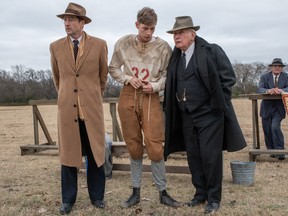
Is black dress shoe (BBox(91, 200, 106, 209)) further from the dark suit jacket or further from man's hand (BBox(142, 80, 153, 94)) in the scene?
the dark suit jacket

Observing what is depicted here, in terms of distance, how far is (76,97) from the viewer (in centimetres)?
428

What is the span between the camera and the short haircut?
13.9 feet

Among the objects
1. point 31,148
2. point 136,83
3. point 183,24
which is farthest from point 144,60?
point 31,148

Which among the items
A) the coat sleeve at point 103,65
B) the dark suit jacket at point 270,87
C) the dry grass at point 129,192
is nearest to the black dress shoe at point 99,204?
the dry grass at point 129,192

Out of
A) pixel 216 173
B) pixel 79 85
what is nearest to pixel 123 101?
pixel 79 85

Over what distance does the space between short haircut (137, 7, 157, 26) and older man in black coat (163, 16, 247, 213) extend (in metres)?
0.22

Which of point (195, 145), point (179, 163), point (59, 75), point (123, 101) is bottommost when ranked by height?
point (179, 163)

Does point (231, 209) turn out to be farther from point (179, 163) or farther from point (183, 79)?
point (179, 163)

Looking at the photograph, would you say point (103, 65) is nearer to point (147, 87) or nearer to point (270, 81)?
point (147, 87)

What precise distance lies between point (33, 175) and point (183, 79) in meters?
3.40

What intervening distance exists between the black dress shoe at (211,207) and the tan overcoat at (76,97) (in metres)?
1.20

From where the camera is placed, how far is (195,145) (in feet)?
14.3

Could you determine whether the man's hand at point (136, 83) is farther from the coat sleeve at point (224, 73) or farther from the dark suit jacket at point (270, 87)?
the dark suit jacket at point (270, 87)

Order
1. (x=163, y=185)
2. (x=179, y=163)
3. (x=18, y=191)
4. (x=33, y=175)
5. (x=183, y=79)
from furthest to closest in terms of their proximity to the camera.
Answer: (x=179, y=163)
(x=33, y=175)
(x=18, y=191)
(x=163, y=185)
(x=183, y=79)
